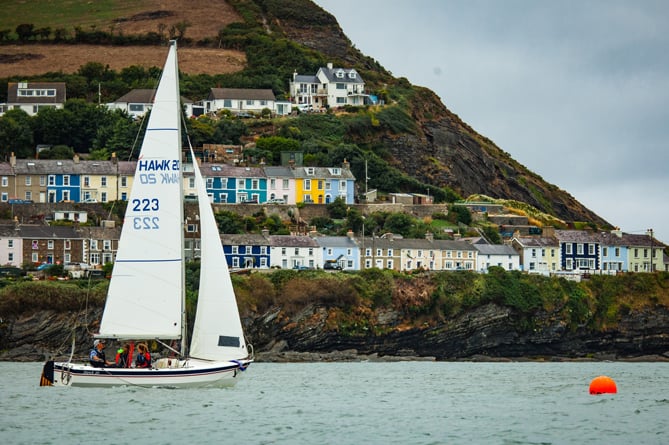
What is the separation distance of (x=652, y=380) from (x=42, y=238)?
46083 mm

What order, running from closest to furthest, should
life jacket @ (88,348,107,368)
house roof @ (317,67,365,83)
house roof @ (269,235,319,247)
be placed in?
life jacket @ (88,348,107,368) < house roof @ (269,235,319,247) < house roof @ (317,67,365,83)

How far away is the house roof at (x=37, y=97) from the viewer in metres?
127

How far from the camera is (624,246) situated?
4321 inches

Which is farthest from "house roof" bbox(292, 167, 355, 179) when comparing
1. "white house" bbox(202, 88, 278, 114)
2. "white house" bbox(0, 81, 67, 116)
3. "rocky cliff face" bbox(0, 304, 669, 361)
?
"white house" bbox(0, 81, 67, 116)

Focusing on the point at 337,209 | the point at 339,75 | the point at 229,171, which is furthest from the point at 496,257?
the point at 339,75

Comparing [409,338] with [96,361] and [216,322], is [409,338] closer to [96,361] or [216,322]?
[216,322]

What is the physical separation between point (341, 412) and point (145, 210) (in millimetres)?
9732

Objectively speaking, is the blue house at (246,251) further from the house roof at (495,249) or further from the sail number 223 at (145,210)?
the sail number 223 at (145,210)

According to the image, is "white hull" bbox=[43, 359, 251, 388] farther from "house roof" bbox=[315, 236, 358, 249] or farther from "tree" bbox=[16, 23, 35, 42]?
"tree" bbox=[16, 23, 35, 42]

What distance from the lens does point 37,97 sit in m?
128

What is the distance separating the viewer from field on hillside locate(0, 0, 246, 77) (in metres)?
144

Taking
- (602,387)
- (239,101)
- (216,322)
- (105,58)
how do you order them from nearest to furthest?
1. (216,322)
2. (602,387)
3. (239,101)
4. (105,58)

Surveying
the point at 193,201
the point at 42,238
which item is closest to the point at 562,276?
the point at 193,201

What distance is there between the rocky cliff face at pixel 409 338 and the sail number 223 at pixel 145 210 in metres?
29.4
